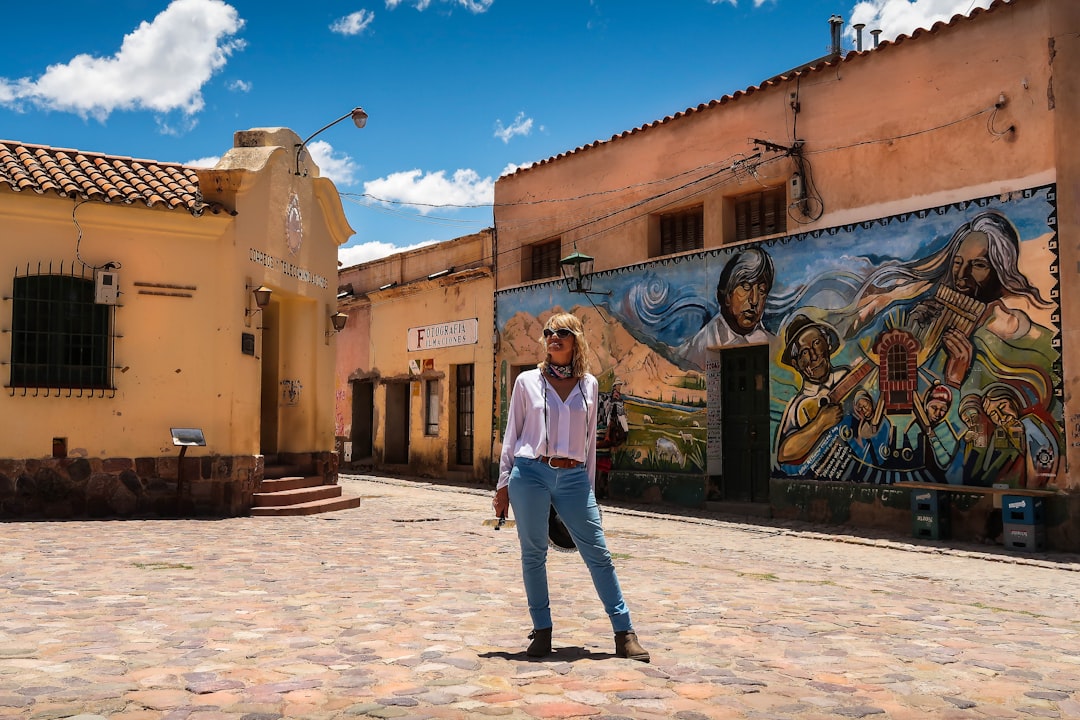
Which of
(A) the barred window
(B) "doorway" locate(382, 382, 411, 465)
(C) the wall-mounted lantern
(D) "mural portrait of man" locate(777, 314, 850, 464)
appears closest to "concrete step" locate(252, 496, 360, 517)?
(A) the barred window

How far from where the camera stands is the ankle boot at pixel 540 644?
4910 mm

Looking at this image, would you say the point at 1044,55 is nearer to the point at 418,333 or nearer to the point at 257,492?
the point at 257,492

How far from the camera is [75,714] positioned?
12.5ft

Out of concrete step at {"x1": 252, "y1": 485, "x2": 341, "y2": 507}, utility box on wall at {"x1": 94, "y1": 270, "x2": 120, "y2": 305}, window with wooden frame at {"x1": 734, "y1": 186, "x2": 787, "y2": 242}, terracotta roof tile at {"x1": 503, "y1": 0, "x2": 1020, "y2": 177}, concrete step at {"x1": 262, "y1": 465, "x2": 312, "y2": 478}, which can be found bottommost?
concrete step at {"x1": 252, "y1": 485, "x2": 341, "y2": 507}

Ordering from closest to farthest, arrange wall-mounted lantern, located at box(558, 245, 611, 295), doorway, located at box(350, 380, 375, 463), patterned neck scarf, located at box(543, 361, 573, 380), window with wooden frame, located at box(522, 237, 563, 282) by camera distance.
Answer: patterned neck scarf, located at box(543, 361, 573, 380)
wall-mounted lantern, located at box(558, 245, 611, 295)
window with wooden frame, located at box(522, 237, 563, 282)
doorway, located at box(350, 380, 375, 463)

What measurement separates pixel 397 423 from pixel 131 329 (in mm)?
11182

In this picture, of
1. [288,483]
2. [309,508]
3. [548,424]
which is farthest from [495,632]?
[288,483]

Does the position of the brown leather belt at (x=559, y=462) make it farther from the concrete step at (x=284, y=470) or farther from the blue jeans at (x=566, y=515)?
the concrete step at (x=284, y=470)

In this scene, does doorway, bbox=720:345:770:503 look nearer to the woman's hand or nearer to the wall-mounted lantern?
the wall-mounted lantern

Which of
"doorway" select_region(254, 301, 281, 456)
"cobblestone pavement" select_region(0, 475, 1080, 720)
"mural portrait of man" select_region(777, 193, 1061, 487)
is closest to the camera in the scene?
"cobblestone pavement" select_region(0, 475, 1080, 720)

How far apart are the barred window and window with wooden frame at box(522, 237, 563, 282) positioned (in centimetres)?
849

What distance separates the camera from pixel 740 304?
14328mm

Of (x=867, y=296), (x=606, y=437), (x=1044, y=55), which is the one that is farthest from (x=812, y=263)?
(x=606, y=437)

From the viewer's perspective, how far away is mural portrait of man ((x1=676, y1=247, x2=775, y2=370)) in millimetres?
14000
